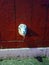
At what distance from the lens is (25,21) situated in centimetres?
239

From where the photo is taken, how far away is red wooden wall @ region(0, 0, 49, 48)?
2.32 meters

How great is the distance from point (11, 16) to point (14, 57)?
0.49 meters

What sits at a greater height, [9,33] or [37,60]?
[9,33]

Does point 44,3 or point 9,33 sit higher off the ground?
point 44,3

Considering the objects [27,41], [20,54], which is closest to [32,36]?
[27,41]

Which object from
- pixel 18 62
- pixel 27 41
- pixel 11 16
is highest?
pixel 11 16

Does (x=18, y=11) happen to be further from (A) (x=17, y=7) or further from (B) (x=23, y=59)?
(B) (x=23, y=59)

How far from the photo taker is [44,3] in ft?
7.68

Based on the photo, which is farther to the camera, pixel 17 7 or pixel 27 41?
pixel 27 41

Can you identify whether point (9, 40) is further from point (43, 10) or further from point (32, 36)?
point (43, 10)

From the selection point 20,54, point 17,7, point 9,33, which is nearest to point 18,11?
point 17,7

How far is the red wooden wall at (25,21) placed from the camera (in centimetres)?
232

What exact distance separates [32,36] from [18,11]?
1.10 ft

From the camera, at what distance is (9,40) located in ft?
8.04
